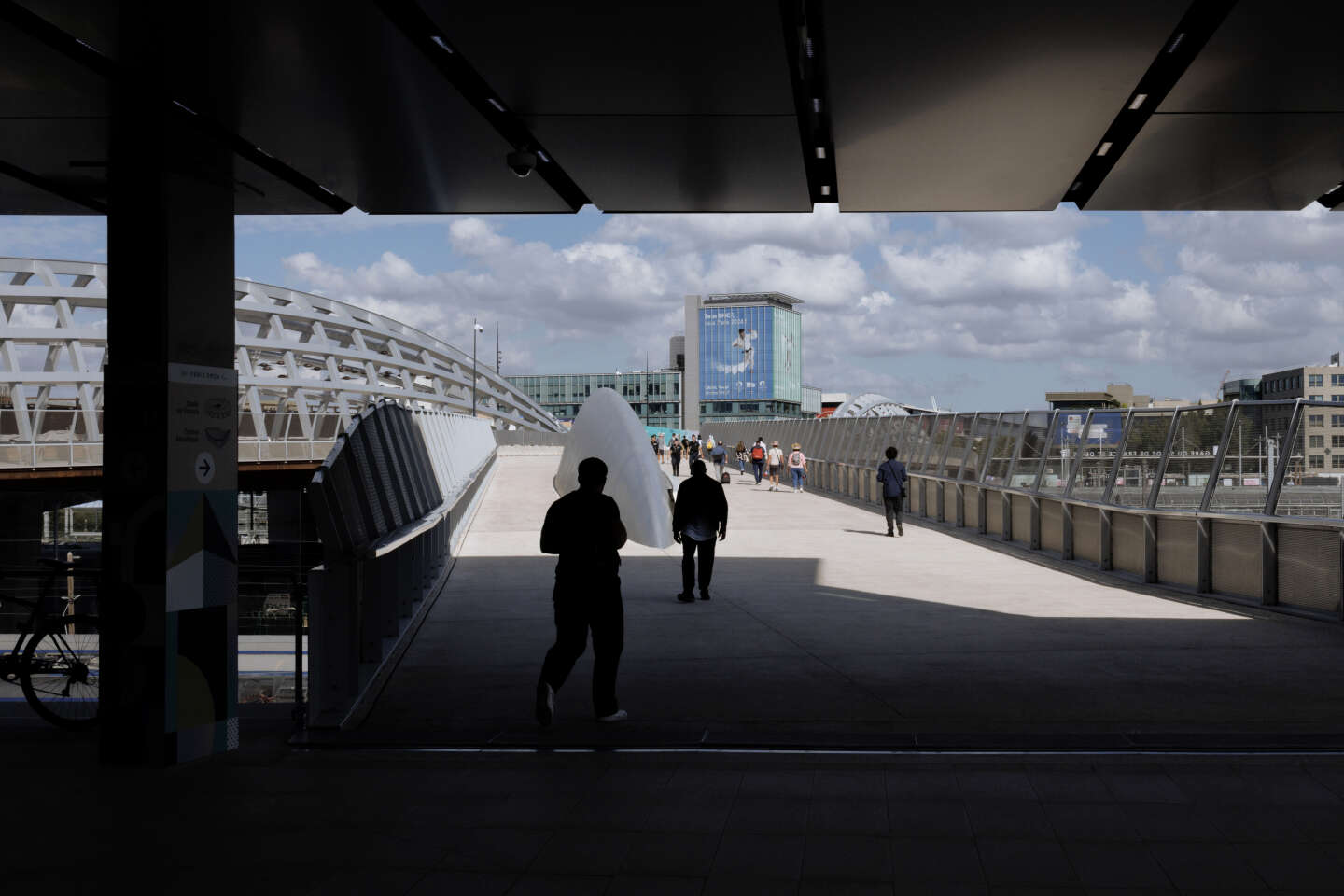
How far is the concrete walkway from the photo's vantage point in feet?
24.0

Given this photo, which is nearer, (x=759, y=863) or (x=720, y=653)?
(x=759, y=863)

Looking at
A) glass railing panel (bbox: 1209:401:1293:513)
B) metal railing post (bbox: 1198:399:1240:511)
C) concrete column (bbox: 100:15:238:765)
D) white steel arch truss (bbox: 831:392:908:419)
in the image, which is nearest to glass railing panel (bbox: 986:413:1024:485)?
metal railing post (bbox: 1198:399:1240:511)

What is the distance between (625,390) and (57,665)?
172 m

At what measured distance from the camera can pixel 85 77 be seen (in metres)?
5.76

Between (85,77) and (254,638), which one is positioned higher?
(85,77)

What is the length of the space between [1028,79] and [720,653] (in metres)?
5.66

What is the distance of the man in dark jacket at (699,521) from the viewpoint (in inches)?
538

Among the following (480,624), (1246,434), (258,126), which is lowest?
(480,624)

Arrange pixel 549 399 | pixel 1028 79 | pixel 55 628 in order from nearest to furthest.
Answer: pixel 1028 79 < pixel 55 628 < pixel 549 399

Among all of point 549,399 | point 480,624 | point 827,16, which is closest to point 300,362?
point 549,399

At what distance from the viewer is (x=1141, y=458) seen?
15.0 meters

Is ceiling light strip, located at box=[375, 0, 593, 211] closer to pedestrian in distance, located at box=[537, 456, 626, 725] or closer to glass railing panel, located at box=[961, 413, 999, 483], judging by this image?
pedestrian in distance, located at box=[537, 456, 626, 725]

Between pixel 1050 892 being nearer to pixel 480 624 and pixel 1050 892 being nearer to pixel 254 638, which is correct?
pixel 254 638

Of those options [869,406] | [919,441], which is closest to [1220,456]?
[919,441]
